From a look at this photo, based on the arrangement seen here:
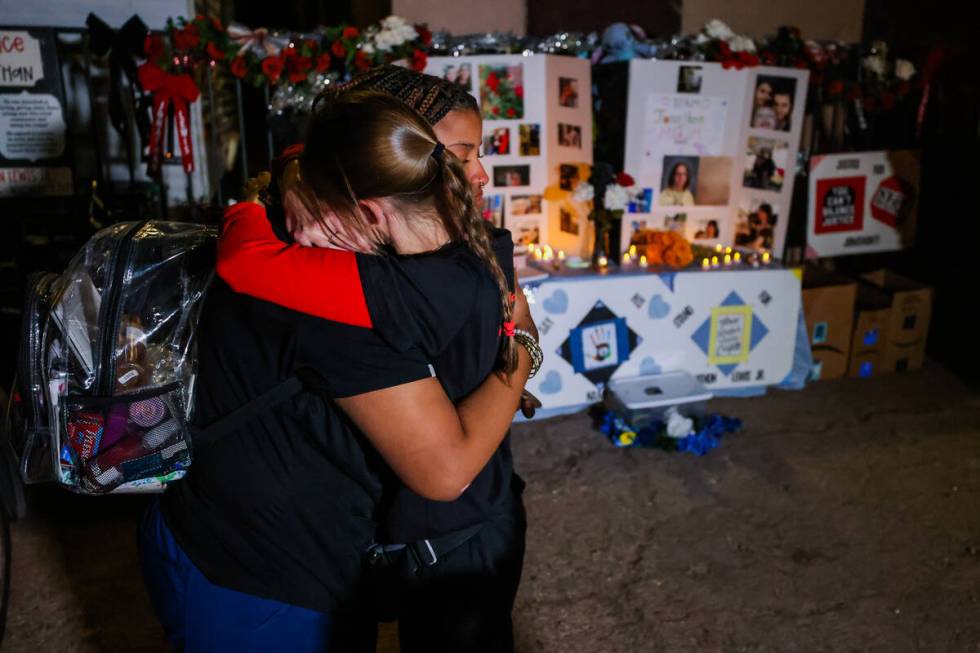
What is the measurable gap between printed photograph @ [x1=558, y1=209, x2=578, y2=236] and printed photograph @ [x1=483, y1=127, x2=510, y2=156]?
0.59 m

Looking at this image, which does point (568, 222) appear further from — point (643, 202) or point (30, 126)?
point (30, 126)

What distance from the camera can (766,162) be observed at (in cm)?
523

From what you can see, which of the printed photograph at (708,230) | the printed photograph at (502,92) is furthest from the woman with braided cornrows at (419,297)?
the printed photograph at (708,230)

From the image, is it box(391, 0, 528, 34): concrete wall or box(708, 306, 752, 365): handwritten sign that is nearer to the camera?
box(708, 306, 752, 365): handwritten sign

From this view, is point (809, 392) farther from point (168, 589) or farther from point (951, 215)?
point (168, 589)

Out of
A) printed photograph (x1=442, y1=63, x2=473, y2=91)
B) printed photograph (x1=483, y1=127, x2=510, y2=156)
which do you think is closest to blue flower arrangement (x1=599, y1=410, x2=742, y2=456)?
printed photograph (x1=483, y1=127, x2=510, y2=156)

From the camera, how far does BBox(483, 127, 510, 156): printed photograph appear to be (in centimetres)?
487

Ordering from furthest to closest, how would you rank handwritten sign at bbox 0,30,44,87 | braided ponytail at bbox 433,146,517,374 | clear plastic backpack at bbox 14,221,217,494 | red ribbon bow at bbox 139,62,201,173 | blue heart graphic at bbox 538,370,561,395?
handwritten sign at bbox 0,30,44,87 → blue heart graphic at bbox 538,370,561,395 → red ribbon bow at bbox 139,62,201,173 → clear plastic backpack at bbox 14,221,217,494 → braided ponytail at bbox 433,146,517,374

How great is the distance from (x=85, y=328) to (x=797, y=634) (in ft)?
8.96

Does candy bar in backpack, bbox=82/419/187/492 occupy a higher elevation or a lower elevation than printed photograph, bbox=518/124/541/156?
lower

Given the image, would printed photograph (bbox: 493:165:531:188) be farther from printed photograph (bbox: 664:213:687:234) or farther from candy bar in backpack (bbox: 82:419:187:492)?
candy bar in backpack (bbox: 82:419:187:492)

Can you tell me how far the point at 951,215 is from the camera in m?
6.06

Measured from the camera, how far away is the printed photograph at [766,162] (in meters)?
5.19

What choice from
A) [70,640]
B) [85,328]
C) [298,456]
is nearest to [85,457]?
[85,328]
